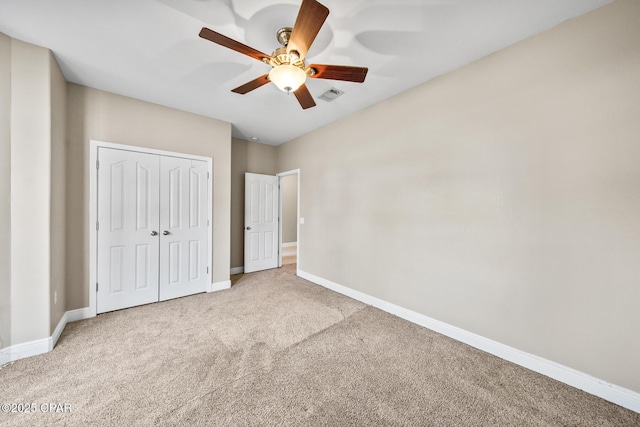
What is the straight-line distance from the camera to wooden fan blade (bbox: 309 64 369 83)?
1.75 metres

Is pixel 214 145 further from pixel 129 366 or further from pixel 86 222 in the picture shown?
pixel 129 366

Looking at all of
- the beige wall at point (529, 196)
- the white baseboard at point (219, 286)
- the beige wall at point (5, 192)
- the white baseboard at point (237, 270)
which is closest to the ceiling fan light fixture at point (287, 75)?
the beige wall at point (529, 196)

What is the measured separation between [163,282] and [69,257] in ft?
3.37

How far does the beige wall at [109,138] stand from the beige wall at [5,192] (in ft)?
2.38

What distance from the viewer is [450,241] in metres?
2.49

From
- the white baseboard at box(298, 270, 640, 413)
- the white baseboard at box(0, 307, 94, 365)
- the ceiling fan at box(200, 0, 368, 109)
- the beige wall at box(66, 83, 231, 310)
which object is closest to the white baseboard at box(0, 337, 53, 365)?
the white baseboard at box(0, 307, 94, 365)

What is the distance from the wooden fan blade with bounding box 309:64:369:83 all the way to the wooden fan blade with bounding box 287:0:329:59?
177 millimetres

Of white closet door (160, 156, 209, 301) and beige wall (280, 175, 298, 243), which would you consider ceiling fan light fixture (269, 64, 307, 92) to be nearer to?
white closet door (160, 156, 209, 301)

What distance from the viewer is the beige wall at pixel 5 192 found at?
6.55 feet

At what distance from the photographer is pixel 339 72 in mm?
1817

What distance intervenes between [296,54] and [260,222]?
12.1 feet

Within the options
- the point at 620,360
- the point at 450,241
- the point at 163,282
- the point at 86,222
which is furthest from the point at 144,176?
the point at 620,360

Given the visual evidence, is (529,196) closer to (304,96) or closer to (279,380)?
(304,96)

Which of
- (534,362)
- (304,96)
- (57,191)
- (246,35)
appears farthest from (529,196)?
(57,191)
